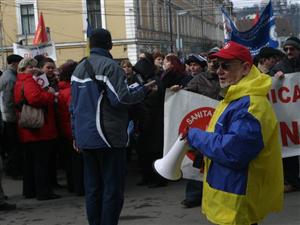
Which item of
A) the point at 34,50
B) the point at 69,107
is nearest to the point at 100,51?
the point at 69,107

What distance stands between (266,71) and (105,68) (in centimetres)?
262

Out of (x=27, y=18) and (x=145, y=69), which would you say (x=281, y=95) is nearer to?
(x=145, y=69)

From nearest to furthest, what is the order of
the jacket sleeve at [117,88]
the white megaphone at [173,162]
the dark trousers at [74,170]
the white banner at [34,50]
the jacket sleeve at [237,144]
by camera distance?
the jacket sleeve at [237,144], the white megaphone at [173,162], the jacket sleeve at [117,88], the dark trousers at [74,170], the white banner at [34,50]

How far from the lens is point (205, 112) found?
5867 mm

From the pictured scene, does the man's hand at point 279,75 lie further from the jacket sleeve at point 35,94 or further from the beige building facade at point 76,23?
the beige building facade at point 76,23

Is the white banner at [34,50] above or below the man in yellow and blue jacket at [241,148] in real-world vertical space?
above

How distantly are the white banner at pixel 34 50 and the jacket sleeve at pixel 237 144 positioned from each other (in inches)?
363

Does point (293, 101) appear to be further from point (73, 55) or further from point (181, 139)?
point (73, 55)

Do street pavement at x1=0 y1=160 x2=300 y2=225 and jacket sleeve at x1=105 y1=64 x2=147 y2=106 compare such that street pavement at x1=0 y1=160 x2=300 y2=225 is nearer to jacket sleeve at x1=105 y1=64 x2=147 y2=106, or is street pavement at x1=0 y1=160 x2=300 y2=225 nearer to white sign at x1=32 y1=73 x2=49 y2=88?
white sign at x1=32 y1=73 x2=49 y2=88

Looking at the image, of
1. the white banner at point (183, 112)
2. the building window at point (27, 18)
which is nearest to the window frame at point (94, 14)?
the building window at point (27, 18)

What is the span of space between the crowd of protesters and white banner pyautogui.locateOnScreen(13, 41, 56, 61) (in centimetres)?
386

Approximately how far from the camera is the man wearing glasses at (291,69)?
663 cm

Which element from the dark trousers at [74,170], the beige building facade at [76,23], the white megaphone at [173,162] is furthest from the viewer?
the beige building facade at [76,23]

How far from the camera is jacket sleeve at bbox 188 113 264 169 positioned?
314 centimetres
